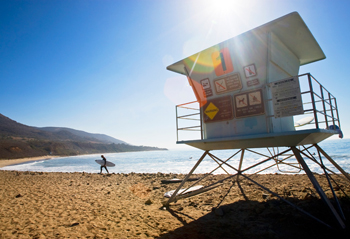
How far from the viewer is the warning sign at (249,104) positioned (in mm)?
5400

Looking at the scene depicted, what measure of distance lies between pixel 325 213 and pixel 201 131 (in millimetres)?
4001

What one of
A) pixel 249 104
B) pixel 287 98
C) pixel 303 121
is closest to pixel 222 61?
pixel 249 104

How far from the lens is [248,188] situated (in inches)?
344

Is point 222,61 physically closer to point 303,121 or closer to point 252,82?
point 252,82

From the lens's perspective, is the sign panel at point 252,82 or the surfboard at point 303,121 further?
the surfboard at point 303,121

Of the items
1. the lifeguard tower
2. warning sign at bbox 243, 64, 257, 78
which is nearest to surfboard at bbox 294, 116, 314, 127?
the lifeguard tower

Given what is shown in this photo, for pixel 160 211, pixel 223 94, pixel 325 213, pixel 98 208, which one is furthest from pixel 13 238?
pixel 325 213

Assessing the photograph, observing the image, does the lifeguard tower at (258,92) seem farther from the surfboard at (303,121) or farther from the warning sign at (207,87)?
the surfboard at (303,121)

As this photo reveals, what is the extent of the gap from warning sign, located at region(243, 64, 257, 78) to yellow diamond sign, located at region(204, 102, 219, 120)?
1379mm

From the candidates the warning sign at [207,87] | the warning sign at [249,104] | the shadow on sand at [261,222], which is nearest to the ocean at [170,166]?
the shadow on sand at [261,222]

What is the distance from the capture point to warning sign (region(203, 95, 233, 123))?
19.7ft

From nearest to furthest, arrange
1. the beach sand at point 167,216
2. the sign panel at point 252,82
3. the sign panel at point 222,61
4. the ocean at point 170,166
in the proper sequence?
the beach sand at point 167,216, the sign panel at point 252,82, the sign panel at point 222,61, the ocean at point 170,166

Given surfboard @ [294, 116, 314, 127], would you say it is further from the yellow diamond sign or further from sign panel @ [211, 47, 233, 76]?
sign panel @ [211, 47, 233, 76]

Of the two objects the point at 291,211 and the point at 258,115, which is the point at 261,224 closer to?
the point at 291,211
